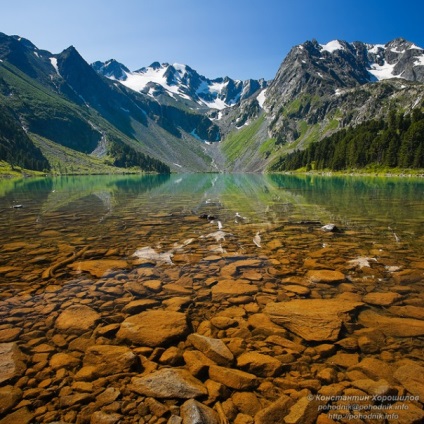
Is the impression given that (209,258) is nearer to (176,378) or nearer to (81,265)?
(81,265)

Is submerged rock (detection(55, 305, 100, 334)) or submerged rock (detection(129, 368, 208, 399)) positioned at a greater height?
submerged rock (detection(129, 368, 208, 399))

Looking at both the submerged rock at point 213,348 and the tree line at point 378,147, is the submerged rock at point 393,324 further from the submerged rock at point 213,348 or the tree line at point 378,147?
the tree line at point 378,147

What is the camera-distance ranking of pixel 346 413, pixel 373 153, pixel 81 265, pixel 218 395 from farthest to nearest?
pixel 373 153 → pixel 81 265 → pixel 218 395 → pixel 346 413

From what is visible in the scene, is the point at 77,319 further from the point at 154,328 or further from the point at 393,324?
the point at 393,324

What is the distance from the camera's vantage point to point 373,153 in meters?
136

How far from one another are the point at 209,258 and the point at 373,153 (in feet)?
482

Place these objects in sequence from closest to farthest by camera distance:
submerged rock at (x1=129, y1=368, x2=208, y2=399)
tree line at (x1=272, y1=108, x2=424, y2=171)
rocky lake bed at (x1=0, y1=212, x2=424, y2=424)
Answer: rocky lake bed at (x1=0, y1=212, x2=424, y2=424) < submerged rock at (x1=129, y1=368, x2=208, y2=399) < tree line at (x1=272, y1=108, x2=424, y2=171)

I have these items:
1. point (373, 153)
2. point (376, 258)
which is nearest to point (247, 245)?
point (376, 258)

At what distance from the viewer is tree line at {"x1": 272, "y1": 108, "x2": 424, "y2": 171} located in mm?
115562

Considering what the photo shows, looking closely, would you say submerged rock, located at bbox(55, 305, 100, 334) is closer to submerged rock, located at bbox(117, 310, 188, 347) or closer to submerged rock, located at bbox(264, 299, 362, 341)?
submerged rock, located at bbox(117, 310, 188, 347)

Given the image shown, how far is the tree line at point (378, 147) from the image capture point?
115562 mm

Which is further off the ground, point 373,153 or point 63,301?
point 373,153

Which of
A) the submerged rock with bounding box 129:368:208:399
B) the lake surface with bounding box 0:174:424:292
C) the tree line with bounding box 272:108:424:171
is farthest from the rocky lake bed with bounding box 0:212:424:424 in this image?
Answer: the tree line with bounding box 272:108:424:171

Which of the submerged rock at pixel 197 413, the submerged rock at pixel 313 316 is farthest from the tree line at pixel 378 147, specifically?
the submerged rock at pixel 197 413
